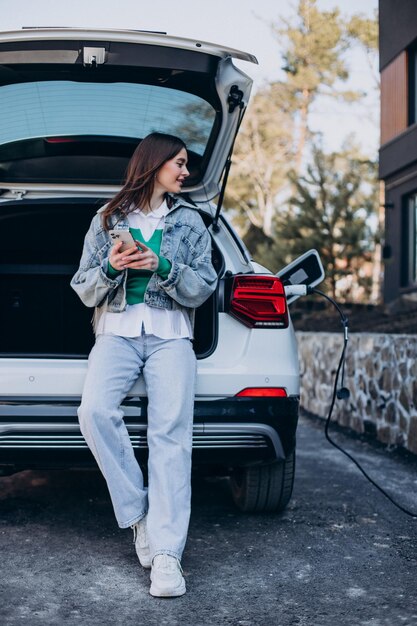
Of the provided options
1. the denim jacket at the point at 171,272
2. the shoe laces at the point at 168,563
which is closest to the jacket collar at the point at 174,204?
the denim jacket at the point at 171,272

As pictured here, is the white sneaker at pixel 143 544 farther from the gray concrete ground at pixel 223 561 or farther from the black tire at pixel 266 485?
the black tire at pixel 266 485

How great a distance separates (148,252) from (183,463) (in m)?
0.86

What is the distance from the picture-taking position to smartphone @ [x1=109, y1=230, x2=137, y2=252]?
335cm

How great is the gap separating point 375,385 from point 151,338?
434 cm

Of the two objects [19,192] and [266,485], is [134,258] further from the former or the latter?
[266,485]

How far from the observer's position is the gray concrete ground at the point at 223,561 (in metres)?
3.00

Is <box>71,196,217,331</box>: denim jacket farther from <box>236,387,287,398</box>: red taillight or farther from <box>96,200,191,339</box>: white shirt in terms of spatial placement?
<box>236,387,287,398</box>: red taillight

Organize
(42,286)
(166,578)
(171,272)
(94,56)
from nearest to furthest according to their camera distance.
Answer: (166,578)
(171,272)
(94,56)
(42,286)

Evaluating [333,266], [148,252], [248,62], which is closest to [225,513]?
[148,252]

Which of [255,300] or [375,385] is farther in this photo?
[375,385]

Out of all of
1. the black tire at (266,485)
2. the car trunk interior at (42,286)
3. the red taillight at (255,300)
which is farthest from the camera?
the car trunk interior at (42,286)

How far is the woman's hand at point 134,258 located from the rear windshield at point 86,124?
1006 millimetres

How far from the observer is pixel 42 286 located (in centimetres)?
522

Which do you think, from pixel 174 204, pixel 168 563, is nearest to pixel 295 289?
pixel 174 204
